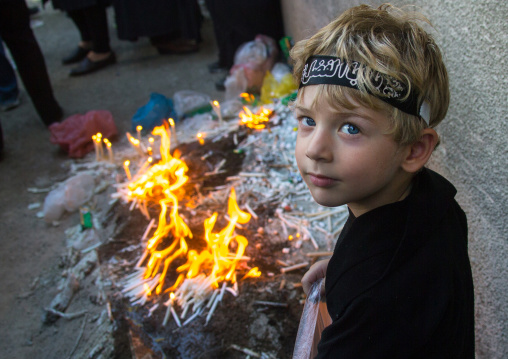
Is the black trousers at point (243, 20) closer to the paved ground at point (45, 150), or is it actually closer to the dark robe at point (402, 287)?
the paved ground at point (45, 150)

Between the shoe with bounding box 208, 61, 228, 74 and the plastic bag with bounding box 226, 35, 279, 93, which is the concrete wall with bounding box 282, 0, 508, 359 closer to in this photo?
the plastic bag with bounding box 226, 35, 279, 93

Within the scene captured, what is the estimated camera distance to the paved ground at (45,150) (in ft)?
10.8

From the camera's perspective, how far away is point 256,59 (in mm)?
6137

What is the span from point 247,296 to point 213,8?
4902 mm

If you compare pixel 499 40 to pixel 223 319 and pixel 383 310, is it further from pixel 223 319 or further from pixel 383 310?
pixel 223 319

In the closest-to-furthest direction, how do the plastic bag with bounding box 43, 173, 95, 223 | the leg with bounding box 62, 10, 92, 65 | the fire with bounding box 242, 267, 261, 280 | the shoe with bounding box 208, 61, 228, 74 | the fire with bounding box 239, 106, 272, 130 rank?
the fire with bounding box 242, 267, 261, 280 < the plastic bag with bounding box 43, 173, 95, 223 < the fire with bounding box 239, 106, 272, 130 < the shoe with bounding box 208, 61, 228, 74 < the leg with bounding box 62, 10, 92, 65

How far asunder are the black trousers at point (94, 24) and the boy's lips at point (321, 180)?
688 cm

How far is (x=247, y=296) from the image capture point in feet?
→ 9.55

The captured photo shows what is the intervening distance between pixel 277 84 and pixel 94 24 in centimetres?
367

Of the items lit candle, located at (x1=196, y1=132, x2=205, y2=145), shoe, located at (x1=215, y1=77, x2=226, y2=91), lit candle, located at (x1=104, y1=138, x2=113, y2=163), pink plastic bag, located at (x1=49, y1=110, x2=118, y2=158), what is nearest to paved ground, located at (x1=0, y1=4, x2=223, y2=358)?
shoe, located at (x1=215, y1=77, x2=226, y2=91)

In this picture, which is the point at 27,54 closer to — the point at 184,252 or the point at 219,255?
the point at 184,252

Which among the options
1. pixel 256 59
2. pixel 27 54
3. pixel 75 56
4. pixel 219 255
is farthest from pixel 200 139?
pixel 75 56

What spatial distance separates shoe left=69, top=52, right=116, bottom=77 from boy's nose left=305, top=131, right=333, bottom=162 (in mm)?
7271

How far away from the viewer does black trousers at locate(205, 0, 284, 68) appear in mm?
6332
